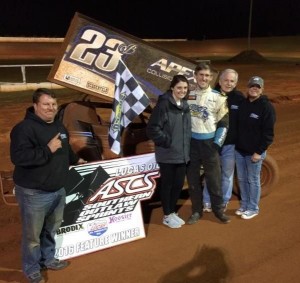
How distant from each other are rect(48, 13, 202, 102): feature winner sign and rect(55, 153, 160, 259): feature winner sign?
1101mm

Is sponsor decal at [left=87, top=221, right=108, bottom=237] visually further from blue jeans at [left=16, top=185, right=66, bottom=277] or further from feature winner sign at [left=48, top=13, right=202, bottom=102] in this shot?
feature winner sign at [left=48, top=13, right=202, bottom=102]

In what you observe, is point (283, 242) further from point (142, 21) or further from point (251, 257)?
point (142, 21)

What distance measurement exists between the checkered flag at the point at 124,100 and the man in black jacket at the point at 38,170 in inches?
29.1

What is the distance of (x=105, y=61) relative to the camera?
16.0ft

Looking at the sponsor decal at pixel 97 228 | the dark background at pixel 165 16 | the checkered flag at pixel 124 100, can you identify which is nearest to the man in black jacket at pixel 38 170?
the sponsor decal at pixel 97 228

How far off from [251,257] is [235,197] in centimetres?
161

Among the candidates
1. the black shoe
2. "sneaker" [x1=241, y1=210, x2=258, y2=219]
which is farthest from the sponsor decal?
"sneaker" [x1=241, y1=210, x2=258, y2=219]

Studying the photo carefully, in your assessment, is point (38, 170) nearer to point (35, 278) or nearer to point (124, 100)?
point (35, 278)

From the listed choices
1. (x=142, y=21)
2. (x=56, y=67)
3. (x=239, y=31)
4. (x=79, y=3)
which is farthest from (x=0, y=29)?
(x=56, y=67)

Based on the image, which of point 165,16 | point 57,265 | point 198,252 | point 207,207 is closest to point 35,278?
point 57,265

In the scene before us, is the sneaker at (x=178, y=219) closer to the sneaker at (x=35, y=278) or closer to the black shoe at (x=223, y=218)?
the black shoe at (x=223, y=218)

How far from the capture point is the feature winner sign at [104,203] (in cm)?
393

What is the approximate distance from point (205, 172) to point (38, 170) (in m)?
2.01

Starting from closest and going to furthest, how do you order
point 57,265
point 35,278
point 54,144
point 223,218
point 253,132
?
point 54,144 < point 35,278 < point 57,265 < point 253,132 < point 223,218
